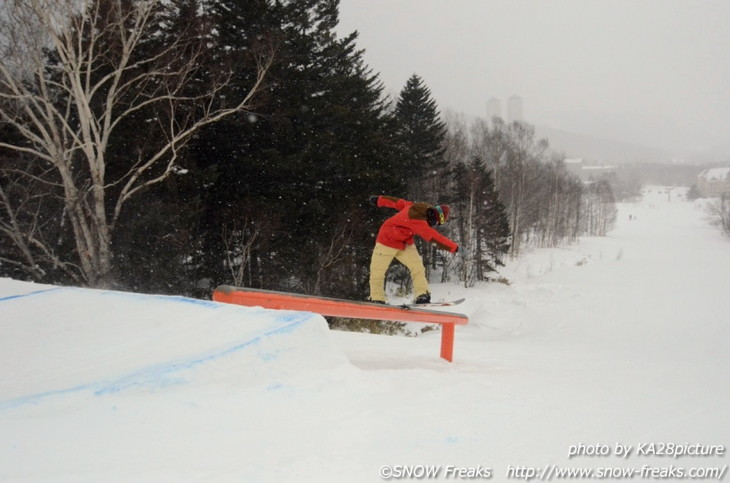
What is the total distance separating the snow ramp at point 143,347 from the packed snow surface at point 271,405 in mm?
14

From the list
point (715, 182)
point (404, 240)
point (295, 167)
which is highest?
point (715, 182)

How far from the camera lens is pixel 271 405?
2695 mm

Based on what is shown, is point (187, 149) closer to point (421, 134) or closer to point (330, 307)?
point (330, 307)

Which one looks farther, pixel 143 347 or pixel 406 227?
pixel 406 227

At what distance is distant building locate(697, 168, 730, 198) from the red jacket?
5606 inches

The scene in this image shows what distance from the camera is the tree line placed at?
38.9ft

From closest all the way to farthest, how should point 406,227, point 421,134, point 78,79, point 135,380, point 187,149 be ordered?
point 135,380 → point 406,227 → point 78,79 → point 187,149 → point 421,134

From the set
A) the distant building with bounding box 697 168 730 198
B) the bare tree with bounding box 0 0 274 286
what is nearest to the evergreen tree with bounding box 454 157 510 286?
the bare tree with bounding box 0 0 274 286

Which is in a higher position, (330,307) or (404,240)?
(404,240)

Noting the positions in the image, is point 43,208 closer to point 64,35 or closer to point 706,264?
point 64,35

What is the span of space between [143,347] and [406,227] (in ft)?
13.2

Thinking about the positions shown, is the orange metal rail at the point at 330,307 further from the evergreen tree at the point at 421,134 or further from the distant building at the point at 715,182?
the distant building at the point at 715,182

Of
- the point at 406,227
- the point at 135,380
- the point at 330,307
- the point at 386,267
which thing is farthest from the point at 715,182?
the point at 135,380

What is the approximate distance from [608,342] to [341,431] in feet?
42.8
